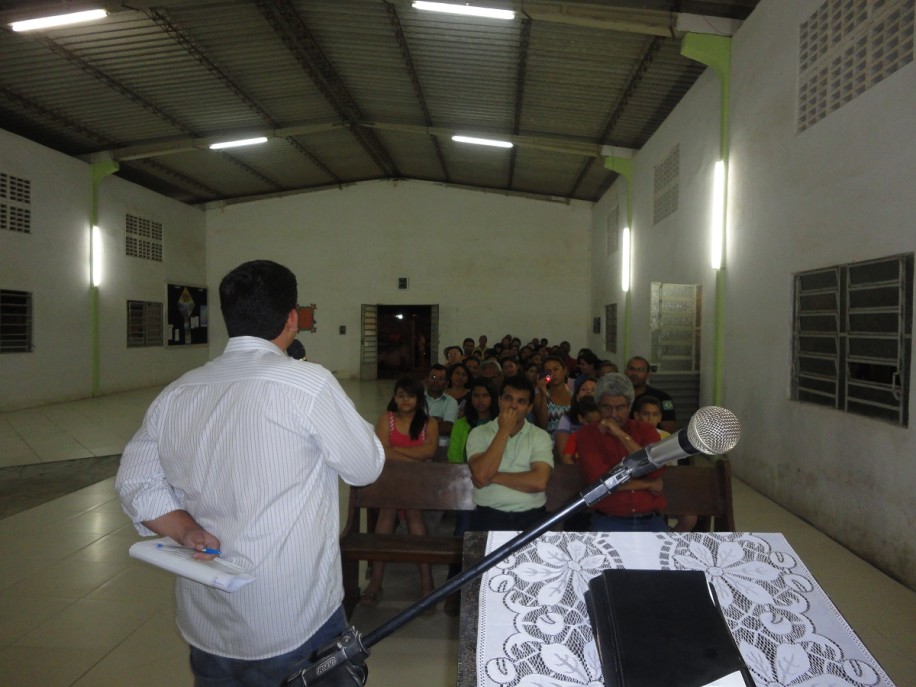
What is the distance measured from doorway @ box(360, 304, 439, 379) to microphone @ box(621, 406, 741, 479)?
13.8 meters

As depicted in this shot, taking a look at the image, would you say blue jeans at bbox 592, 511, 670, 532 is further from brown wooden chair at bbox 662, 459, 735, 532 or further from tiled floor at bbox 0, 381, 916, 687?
tiled floor at bbox 0, 381, 916, 687

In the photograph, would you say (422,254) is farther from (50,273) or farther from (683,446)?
(683,446)

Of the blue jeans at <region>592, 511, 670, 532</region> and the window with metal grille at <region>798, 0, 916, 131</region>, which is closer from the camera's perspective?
the blue jeans at <region>592, 511, 670, 532</region>

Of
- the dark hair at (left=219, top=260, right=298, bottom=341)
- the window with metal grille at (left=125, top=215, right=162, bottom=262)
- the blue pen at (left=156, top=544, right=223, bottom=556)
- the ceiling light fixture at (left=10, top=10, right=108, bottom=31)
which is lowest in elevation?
the blue pen at (left=156, top=544, right=223, bottom=556)

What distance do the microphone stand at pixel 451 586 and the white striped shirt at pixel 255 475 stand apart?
0.35 metres

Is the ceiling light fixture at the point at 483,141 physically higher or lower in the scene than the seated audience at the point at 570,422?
higher

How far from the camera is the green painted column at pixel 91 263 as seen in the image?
10844 millimetres

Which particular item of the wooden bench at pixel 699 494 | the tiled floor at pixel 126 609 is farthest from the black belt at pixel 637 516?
the tiled floor at pixel 126 609

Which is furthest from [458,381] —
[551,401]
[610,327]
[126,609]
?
[610,327]

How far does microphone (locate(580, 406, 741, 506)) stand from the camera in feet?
2.80

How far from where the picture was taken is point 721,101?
623cm

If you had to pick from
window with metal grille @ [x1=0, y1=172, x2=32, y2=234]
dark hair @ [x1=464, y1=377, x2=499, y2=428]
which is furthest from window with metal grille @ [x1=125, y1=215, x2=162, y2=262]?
dark hair @ [x1=464, y1=377, x2=499, y2=428]

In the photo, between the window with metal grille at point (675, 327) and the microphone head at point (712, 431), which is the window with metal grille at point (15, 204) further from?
the microphone head at point (712, 431)

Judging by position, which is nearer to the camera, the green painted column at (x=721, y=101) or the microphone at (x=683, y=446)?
the microphone at (x=683, y=446)
